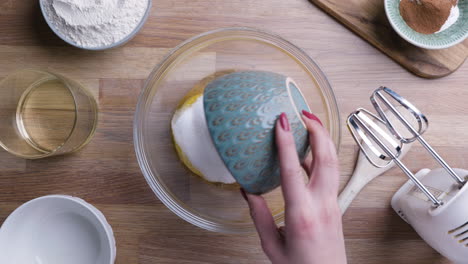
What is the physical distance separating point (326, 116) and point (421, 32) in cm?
22

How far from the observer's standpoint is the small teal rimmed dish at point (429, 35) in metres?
0.64

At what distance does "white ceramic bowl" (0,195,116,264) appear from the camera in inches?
24.5

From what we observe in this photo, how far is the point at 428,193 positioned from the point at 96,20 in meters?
0.56

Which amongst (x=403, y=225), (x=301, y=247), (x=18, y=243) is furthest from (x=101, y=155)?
(x=403, y=225)

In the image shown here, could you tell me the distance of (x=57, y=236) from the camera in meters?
0.65

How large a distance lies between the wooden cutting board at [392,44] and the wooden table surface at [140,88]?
0.01 metres

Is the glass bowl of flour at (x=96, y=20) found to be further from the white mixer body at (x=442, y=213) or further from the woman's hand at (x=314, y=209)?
the white mixer body at (x=442, y=213)

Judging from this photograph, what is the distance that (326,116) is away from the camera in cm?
63

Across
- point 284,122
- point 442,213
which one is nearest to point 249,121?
point 284,122

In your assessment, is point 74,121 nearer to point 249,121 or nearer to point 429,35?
point 249,121

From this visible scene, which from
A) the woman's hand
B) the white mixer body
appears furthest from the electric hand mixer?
the woman's hand

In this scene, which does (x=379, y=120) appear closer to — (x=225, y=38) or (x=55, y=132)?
(x=225, y=38)

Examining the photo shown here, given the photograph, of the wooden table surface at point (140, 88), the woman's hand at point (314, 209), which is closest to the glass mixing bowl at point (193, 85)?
the wooden table surface at point (140, 88)

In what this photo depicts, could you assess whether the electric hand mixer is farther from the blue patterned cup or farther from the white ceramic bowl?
the white ceramic bowl
